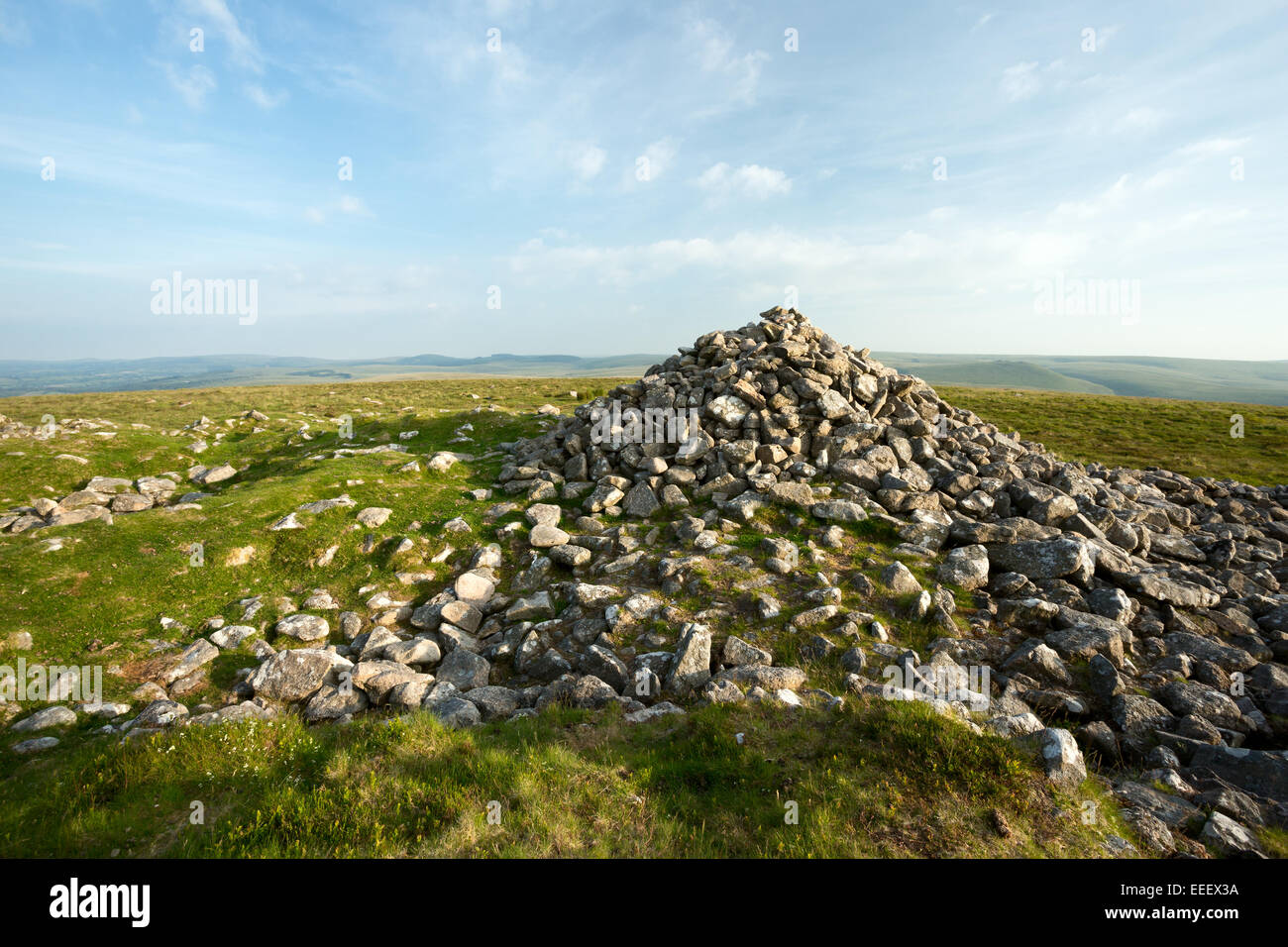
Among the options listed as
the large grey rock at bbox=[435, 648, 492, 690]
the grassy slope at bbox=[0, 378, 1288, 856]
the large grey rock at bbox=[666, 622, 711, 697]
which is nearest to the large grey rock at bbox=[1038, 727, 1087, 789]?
the grassy slope at bbox=[0, 378, 1288, 856]

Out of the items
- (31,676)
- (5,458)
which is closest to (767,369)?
(31,676)

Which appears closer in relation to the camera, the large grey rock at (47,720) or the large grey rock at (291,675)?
the large grey rock at (47,720)

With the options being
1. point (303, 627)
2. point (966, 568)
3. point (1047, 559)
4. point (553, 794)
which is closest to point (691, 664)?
point (553, 794)

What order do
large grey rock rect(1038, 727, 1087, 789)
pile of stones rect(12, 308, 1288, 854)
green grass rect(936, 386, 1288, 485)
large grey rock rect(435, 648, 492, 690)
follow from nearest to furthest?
large grey rock rect(1038, 727, 1087, 789) → pile of stones rect(12, 308, 1288, 854) → large grey rock rect(435, 648, 492, 690) → green grass rect(936, 386, 1288, 485)

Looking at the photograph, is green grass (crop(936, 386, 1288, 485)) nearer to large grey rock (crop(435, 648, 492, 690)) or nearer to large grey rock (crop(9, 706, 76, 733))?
large grey rock (crop(435, 648, 492, 690))

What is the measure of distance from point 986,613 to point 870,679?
13.9 ft

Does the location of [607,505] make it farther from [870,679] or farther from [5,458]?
[5,458]

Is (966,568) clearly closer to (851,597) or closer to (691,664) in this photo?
(851,597)

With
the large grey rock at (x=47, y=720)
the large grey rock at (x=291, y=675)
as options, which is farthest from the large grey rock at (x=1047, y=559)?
the large grey rock at (x=47, y=720)

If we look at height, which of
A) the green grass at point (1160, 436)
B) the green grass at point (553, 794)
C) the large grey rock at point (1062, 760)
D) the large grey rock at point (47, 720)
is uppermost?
the green grass at point (1160, 436)

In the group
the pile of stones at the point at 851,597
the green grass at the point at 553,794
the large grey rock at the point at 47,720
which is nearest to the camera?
the green grass at the point at 553,794

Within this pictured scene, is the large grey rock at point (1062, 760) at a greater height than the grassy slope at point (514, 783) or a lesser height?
greater

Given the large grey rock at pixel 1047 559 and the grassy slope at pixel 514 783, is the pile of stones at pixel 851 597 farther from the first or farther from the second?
the grassy slope at pixel 514 783

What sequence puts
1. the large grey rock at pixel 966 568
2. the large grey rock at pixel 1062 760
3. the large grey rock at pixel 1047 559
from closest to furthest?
the large grey rock at pixel 1062 760, the large grey rock at pixel 1047 559, the large grey rock at pixel 966 568
